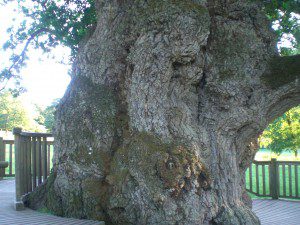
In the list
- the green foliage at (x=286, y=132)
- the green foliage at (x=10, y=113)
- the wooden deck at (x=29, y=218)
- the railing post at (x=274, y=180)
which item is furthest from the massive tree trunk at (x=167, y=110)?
the green foliage at (x=10, y=113)

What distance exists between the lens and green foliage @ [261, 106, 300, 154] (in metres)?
14.2

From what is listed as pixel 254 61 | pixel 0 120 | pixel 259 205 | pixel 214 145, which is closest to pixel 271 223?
pixel 259 205

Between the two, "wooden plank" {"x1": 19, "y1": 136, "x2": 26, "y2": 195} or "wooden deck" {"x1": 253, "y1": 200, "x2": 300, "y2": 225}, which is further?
"wooden deck" {"x1": 253, "y1": 200, "x2": 300, "y2": 225}

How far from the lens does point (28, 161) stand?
6648mm

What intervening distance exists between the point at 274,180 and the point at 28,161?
7.33 metres

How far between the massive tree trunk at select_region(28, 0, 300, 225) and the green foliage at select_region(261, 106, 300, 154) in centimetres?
892

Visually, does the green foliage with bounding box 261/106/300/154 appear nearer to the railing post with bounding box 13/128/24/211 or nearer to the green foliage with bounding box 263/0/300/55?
the green foliage with bounding box 263/0/300/55

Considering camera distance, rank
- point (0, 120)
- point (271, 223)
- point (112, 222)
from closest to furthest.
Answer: point (112, 222) < point (271, 223) < point (0, 120)

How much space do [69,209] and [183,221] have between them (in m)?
1.76

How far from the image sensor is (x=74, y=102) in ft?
18.7

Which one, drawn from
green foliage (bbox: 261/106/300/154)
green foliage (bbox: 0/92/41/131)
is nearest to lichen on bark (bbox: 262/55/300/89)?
green foliage (bbox: 261/106/300/154)

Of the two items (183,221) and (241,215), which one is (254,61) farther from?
(183,221)

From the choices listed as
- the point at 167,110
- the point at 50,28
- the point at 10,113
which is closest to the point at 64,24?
the point at 50,28

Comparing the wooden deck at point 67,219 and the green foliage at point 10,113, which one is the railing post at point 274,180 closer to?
the wooden deck at point 67,219
